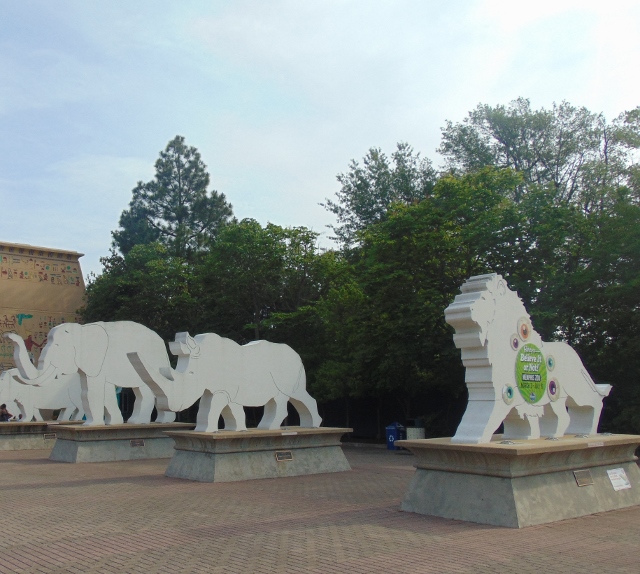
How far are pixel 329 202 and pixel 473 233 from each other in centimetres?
2154

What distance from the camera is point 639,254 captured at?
59.5ft

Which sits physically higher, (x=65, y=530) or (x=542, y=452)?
(x=542, y=452)

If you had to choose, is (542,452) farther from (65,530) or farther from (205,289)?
(205,289)

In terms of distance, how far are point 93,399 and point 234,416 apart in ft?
19.0

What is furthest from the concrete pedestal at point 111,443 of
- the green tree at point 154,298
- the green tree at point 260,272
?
the green tree at point 154,298

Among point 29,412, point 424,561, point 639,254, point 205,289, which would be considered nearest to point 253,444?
point 424,561

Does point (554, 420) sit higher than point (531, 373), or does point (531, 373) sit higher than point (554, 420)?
point (531, 373)

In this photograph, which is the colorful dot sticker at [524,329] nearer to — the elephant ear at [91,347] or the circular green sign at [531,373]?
the circular green sign at [531,373]

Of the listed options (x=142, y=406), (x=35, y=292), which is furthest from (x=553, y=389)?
(x=35, y=292)

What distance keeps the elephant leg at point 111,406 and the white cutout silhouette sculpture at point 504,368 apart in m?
12.1

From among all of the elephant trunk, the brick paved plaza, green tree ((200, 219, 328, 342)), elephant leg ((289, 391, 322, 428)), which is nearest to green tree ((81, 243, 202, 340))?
Result: green tree ((200, 219, 328, 342))

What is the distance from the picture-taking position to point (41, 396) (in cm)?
A: 2486

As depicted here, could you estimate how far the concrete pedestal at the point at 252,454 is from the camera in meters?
13.8

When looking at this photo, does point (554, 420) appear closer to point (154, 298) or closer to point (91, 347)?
point (91, 347)
